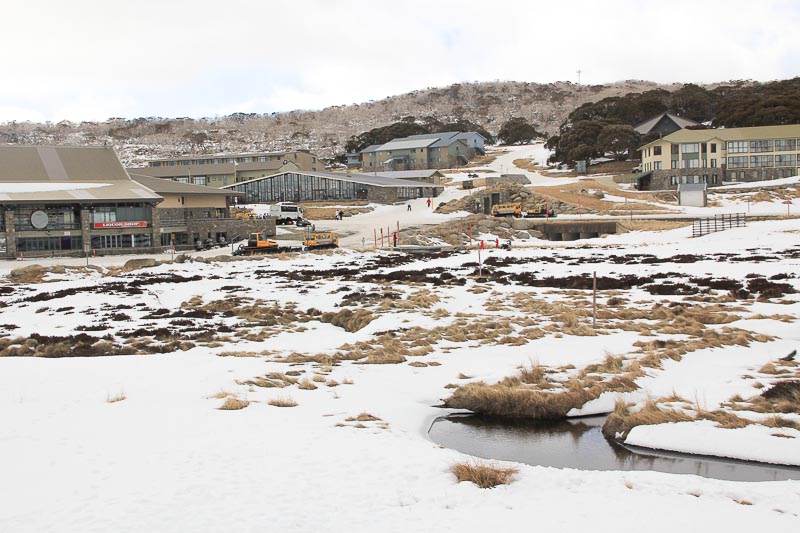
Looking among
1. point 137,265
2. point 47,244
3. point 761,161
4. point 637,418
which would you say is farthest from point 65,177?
point 761,161

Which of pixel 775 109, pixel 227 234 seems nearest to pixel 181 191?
pixel 227 234

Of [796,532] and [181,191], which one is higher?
[181,191]

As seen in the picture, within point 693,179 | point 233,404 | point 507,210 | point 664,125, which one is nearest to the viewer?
point 233,404

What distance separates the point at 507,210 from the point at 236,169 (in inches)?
2070

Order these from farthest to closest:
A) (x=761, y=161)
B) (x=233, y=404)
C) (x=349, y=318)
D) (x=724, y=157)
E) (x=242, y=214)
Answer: (x=724, y=157)
(x=761, y=161)
(x=242, y=214)
(x=349, y=318)
(x=233, y=404)

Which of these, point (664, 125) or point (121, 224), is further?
point (664, 125)

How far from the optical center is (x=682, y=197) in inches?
2958

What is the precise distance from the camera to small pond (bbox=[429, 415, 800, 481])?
1081cm

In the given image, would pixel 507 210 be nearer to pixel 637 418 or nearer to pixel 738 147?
pixel 738 147

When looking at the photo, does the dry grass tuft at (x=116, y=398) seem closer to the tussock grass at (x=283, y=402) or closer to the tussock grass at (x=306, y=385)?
the tussock grass at (x=283, y=402)

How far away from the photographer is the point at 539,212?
237 ft

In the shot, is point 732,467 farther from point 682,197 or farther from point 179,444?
point 682,197

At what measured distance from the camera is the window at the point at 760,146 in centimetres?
8575

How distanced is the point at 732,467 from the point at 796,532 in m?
3.29
